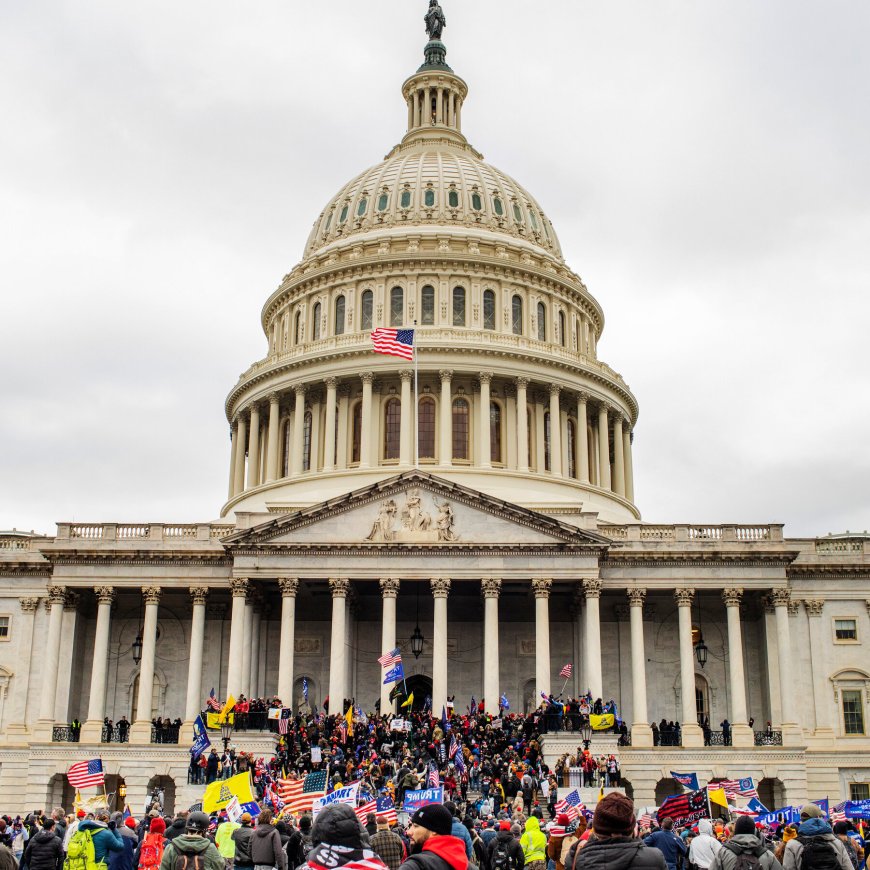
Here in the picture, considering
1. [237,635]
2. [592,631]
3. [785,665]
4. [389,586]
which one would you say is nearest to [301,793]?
[389,586]

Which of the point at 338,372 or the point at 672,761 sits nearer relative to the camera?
the point at 672,761

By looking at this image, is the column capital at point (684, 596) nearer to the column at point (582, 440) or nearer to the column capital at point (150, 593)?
the column at point (582, 440)

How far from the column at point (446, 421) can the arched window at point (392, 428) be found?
8.19 ft

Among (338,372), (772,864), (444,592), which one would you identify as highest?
(338,372)

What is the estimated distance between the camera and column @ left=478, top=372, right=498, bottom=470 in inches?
2667

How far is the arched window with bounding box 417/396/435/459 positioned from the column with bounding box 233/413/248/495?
12.8 metres

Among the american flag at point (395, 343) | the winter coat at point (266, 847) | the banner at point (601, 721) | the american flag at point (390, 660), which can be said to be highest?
the american flag at point (395, 343)

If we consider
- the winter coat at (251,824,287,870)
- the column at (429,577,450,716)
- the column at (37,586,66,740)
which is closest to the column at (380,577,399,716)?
the column at (429,577,450,716)

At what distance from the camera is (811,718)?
56.9m

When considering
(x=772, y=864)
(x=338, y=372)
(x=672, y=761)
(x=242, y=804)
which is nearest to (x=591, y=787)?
(x=672, y=761)

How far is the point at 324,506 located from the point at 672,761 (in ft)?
61.4

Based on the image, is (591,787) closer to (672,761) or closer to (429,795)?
(672,761)

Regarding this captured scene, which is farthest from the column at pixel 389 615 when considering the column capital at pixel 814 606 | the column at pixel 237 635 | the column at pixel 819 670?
the column at pixel 819 670

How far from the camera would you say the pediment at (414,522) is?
5391 centimetres
